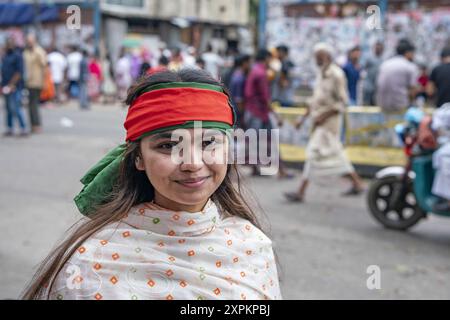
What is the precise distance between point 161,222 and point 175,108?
32 cm

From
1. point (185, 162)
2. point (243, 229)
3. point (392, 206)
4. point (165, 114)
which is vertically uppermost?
point (165, 114)

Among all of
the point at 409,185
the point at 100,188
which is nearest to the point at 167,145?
the point at 100,188

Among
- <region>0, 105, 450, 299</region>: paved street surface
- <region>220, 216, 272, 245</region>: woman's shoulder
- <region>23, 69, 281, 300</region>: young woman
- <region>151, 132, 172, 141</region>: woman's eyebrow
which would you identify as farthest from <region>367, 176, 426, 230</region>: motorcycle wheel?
<region>151, 132, 172, 141</region>: woman's eyebrow

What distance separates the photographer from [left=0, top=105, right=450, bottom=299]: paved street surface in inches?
183

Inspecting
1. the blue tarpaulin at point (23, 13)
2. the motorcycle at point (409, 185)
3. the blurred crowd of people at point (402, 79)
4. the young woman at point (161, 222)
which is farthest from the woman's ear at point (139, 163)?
the blue tarpaulin at point (23, 13)

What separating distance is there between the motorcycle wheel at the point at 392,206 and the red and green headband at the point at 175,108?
4.57 m

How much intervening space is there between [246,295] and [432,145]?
4.33m

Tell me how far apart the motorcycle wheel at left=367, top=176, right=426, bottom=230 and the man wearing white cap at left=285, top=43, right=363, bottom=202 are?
42.8 inches

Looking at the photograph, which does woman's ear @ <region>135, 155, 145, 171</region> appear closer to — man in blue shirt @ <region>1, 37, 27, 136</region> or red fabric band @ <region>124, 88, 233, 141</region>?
red fabric band @ <region>124, 88, 233, 141</region>

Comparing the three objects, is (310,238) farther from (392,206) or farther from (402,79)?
(402,79)

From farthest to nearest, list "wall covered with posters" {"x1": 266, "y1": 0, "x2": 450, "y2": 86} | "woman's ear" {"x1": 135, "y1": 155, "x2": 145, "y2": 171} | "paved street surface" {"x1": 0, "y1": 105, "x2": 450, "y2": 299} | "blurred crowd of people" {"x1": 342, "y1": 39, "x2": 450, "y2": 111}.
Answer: "wall covered with posters" {"x1": 266, "y1": 0, "x2": 450, "y2": 86} → "blurred crowd of people" {"x1": 342, "y1": 39, "x2": 450, "y2": 111} → "paved street surface" {"x1": 0, "y1": 105, "x2": 450, "y2": 299} → "woman's ear" {"x1": 135, "y1": 155, "x2": 145, "y2": 171}

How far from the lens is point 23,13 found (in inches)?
1000

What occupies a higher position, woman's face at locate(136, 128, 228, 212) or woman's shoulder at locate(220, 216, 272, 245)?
woman's face at locate(136, 128, 228, 212)

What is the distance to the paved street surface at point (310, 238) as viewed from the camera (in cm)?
464
